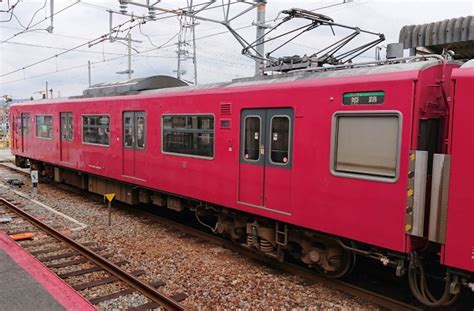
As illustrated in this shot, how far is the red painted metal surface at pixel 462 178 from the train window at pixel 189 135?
14.1ft

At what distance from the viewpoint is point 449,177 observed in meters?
4.54

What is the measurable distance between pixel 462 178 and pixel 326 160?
68.5 inches

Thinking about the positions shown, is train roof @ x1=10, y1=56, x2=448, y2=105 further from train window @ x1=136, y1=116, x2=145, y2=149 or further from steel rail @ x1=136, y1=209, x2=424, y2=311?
steel rail @ x1=136, y1=209, x2=424, y2=311

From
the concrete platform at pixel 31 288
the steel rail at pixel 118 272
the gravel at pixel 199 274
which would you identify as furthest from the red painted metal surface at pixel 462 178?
the concrete platform at pixel 31 288

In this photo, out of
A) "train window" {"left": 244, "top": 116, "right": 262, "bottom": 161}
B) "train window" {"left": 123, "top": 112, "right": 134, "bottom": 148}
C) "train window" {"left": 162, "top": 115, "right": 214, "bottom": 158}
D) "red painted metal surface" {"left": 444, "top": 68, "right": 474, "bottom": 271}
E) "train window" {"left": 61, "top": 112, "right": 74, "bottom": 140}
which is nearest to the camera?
"red painted metal surface" {"left": 444, "top": 68, "right": 474, "bottom": 271}

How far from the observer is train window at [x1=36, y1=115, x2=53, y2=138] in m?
15.0

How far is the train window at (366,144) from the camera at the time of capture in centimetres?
503

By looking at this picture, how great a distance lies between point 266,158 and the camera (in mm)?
6730

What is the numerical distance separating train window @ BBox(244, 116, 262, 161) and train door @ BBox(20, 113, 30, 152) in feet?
42.6

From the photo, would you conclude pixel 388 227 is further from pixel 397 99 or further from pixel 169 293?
pixel 169 293

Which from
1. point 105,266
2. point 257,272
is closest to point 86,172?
point 105,266

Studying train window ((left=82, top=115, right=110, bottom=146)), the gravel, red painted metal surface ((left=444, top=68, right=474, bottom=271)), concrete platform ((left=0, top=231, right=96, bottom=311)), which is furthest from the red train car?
concrete platform ((left=0, top=231, right=96, bottom=311))

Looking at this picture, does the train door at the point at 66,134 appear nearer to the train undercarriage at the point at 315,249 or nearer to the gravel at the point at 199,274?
the gravel at the point at 199,274

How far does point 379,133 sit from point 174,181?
4.86 m
